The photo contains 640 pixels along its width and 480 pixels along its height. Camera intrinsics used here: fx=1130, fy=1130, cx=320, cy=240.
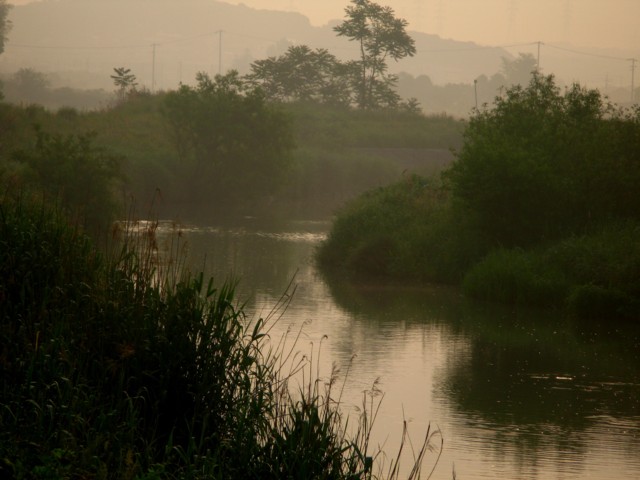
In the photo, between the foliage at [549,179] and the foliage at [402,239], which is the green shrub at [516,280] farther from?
the foliage at [402,239]

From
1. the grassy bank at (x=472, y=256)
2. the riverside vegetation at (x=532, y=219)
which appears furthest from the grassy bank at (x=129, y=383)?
the riverside vegetation at (x=532, y=219)

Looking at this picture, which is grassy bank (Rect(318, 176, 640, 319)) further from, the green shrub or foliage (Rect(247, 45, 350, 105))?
foliage (Rect(247, 45, 350, 105))

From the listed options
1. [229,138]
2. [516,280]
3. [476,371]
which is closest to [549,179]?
[516,280]

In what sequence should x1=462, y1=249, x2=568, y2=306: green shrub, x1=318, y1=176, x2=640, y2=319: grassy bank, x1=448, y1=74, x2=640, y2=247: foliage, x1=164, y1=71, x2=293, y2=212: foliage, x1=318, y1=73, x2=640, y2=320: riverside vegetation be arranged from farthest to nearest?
x1=164, y1=71, x2=293, y2=212: foliage, x1=448, y1=74, x2=640, y2=247: foliage, x1=462, y1=249, x2=568, y2=306: green shrub, x1=318, y1=73, x2=640, y2=320: riverside vegetation, x1=318, y1=176, x2=640, y2=319: grassy bank

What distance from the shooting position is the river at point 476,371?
11.2 meters

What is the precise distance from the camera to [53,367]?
8.78 meters

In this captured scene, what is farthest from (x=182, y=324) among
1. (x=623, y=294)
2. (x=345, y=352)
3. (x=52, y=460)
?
(x=623, y=294)

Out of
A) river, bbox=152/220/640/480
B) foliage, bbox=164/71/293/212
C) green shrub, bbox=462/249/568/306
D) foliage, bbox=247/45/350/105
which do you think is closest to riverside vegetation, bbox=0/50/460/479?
river, bbox=152/220/640/480

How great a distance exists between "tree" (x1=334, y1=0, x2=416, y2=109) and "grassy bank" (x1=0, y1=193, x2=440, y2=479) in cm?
5899

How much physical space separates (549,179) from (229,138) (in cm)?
2253

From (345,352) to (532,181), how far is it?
842 cm

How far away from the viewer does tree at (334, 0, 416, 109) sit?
227 feet

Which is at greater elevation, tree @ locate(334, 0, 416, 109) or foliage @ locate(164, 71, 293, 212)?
tree @ locate(334, 0, 416, 109)

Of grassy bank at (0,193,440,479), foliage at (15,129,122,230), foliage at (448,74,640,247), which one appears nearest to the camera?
grassy bank at (0,193,440,479)
